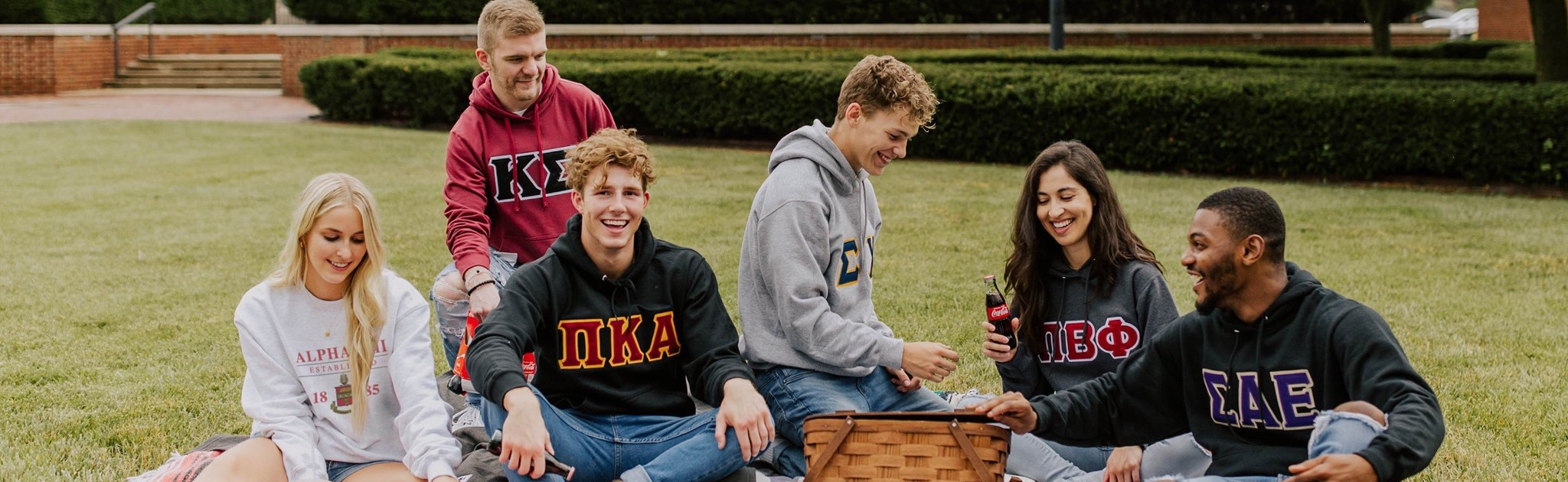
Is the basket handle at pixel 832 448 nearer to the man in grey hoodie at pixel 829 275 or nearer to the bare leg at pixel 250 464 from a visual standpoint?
the man in grey hoodie at pixel 829 275

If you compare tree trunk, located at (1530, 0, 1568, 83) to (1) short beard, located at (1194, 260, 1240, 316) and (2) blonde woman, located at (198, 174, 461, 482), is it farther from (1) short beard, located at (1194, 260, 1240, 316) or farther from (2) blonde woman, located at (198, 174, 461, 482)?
(2) blonde woman, located at (198, 174, 461, 482)

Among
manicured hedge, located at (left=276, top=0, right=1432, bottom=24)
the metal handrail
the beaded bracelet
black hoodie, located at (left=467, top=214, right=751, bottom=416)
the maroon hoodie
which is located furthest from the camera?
manicured hedge, located at (left=276, top=0, right=1432, bottom=24)

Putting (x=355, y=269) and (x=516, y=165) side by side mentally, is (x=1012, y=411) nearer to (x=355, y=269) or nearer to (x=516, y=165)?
(x=355, y=269)

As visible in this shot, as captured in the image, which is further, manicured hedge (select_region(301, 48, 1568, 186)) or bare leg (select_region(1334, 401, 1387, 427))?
manicured hedge (select_region(301, 48, 1568, 186))

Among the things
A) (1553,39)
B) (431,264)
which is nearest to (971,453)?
(431,264)

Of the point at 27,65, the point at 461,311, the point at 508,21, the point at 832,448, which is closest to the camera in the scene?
the point at 832,448

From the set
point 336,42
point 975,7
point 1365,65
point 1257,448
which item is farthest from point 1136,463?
point 975,7

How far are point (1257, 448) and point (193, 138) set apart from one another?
1436cm

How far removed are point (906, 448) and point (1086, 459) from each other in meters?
1.09

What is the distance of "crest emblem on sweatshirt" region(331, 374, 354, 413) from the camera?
373 centimetres

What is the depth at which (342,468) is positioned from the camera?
12.3 ft

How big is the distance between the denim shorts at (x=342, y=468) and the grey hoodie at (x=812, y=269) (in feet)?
3.93

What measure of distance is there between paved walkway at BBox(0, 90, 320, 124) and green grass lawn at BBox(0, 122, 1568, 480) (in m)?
3.33

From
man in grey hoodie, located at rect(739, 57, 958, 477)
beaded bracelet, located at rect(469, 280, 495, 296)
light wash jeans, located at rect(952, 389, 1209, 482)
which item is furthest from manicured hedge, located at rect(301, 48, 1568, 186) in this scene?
beaded bracelet, located at rect(469, 280, 495, 296)
